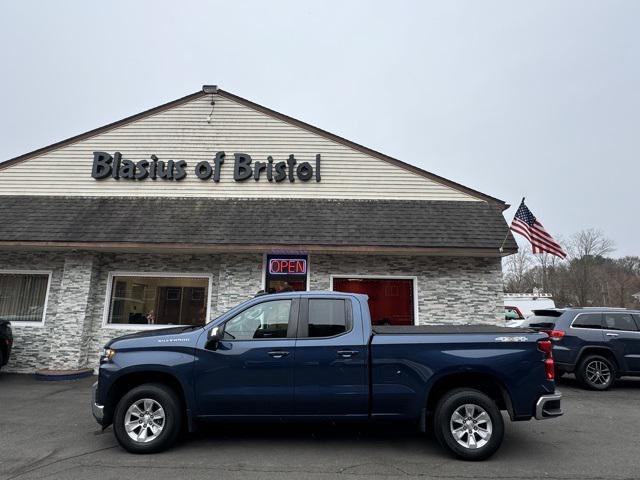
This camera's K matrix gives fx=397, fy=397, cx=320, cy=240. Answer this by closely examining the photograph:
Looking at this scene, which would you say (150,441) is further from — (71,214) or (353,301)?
(71,214)

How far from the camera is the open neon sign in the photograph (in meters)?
10.2

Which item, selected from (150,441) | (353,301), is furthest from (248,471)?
(353,301)

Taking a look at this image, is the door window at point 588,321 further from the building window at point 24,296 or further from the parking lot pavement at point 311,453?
the building window at point 24,296

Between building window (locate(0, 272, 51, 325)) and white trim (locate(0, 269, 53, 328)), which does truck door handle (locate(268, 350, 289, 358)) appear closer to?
white trim (locate(0, 269, 53, 328))

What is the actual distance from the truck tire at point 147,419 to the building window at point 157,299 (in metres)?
5.80

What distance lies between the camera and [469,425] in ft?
15.0

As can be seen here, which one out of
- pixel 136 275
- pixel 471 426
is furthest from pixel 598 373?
pixel 136 275

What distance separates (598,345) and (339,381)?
22.7ft

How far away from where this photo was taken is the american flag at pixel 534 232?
31.1 feet

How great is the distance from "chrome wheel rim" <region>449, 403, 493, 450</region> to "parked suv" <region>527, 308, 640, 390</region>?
17.3 feet

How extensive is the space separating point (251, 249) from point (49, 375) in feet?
17.3

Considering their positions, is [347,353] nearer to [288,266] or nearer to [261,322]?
[261,322]

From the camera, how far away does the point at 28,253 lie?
10539 millimetres

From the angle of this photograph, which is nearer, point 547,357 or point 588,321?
point 547,357
